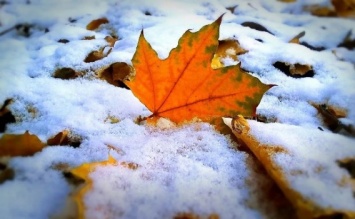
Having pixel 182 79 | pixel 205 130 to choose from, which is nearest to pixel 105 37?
pixel 182 79

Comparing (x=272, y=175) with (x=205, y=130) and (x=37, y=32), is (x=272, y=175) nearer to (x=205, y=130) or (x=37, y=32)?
(x=205, y=130)

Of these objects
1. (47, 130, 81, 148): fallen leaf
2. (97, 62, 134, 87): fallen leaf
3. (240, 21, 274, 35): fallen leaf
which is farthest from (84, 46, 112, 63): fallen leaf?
(240, 21, 274, 35): fallen leaf

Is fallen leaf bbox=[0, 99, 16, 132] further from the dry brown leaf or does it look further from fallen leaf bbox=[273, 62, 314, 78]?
fallen leaf bbox=[273, 62, 314, 78]

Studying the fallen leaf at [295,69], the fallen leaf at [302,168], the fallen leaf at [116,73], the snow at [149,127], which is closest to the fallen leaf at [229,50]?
the snow at [149,127]

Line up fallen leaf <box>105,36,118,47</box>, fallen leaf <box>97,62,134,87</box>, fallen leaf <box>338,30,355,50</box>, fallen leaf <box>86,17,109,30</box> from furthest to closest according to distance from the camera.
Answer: fallen leaf <box>86,17,109,30</box> → fallen leaf <box>338,30,355,50</box> → fallen leaf <box>105,36,118,47</box> → fallen leaf <box>97,62,134,87</box>

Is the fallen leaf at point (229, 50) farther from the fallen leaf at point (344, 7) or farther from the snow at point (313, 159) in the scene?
the fallen leaf at point (344, 7)
